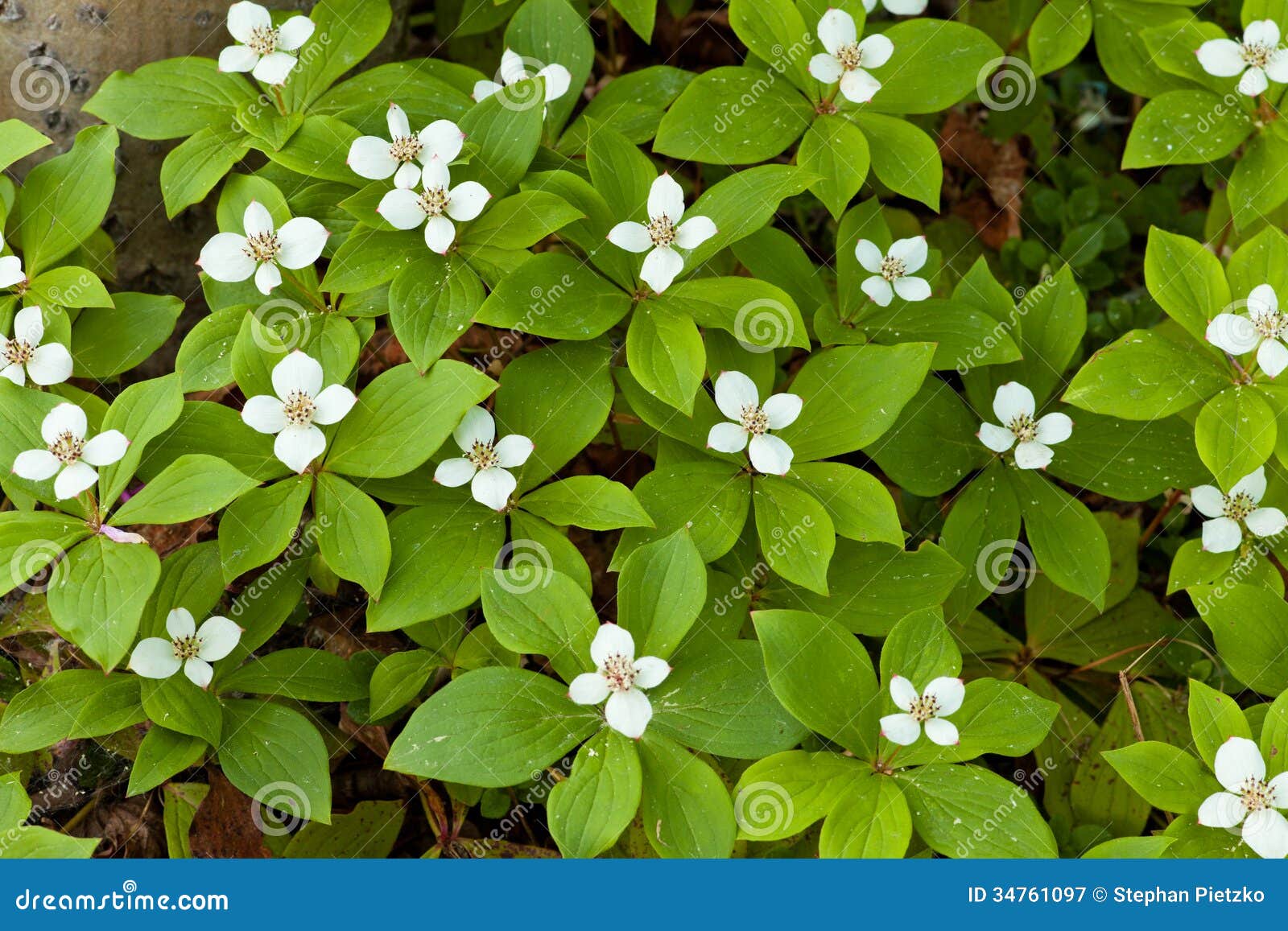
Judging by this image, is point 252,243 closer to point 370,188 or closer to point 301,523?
point 370,188

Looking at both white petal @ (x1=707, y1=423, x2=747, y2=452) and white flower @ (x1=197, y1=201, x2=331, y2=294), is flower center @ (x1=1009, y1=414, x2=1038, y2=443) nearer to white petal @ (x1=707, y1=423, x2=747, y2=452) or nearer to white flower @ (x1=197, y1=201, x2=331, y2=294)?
white petal @ (x1=707, y1=423, x2=747, y2=452)

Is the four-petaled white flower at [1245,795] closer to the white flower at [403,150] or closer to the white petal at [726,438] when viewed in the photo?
the white petal at [726,438]

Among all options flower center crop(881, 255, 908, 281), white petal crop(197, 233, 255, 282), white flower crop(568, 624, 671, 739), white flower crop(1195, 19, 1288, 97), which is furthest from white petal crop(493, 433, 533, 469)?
white flower crop(1195, 19, 1288, 97)

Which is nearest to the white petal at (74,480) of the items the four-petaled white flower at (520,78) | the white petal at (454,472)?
the white petal at (454,472)

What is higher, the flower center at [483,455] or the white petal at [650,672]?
the flower center at [483,455]

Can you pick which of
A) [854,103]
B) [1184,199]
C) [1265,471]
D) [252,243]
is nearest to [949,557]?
[1265,471]
